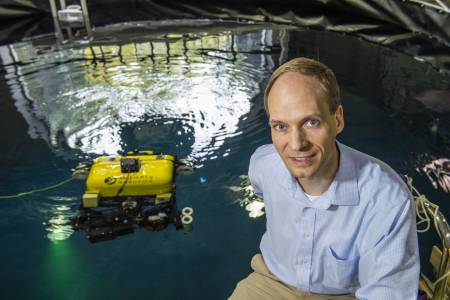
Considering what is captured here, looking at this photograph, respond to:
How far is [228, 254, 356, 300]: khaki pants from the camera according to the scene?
1550 millimetres

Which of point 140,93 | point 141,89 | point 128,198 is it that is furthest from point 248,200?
point 141,89

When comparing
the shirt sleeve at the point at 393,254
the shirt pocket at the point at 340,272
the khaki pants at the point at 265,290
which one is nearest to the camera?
the shirt sleeve at the point at 393,254

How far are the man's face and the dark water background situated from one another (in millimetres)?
1357

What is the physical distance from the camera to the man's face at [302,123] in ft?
3.85

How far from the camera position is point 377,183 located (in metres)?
1.22

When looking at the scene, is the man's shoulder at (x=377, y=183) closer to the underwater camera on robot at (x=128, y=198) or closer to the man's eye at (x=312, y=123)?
the man's eye at (x=312, y=123)

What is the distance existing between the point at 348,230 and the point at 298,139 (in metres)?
0.38

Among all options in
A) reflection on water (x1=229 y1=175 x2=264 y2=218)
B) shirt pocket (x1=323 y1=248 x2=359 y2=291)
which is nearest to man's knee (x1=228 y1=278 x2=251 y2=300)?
shirt pocket (x1=323 y1=248 x2=359 y2=291)

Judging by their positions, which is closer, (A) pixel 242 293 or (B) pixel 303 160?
(B) pixel 303 160

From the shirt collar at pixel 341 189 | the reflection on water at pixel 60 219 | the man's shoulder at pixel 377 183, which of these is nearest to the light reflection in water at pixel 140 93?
the reflection on water at pixel 60 219

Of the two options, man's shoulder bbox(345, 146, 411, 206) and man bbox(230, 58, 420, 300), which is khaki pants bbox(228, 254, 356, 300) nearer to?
man bbox(230, 58, 420, 300)

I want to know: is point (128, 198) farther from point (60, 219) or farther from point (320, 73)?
point (320, 73)

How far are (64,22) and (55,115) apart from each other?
261 centimetres

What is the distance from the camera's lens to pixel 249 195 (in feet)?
9.78
